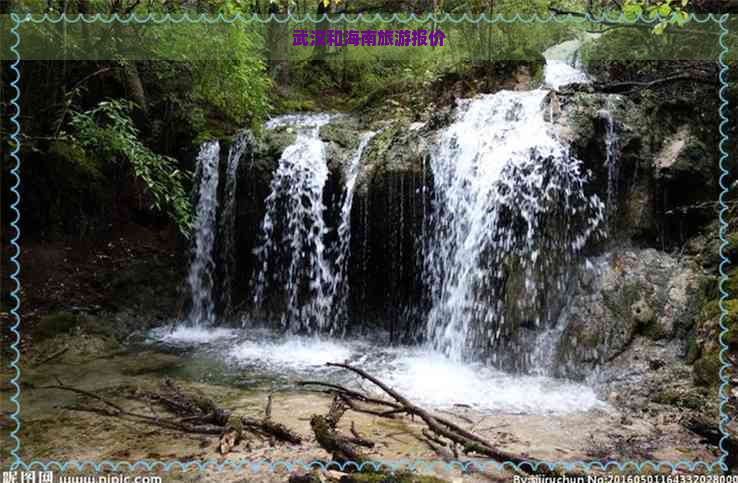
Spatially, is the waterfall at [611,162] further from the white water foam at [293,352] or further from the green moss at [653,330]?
the white water foam at [293,352]

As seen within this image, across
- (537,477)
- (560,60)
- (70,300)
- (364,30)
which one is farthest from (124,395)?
(560,60)

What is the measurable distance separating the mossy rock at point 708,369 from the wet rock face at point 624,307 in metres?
0.54

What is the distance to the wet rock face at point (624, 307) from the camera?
229 inches

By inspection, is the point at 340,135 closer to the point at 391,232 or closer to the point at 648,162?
the point at 391,232

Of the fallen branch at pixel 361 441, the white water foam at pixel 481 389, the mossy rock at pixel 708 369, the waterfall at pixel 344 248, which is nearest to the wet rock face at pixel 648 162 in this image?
the mossy rock at pixel 708 369

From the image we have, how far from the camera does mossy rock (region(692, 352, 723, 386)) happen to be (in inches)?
184

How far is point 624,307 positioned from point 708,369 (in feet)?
4.47

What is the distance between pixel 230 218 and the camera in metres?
9.23

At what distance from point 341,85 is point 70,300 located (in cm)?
950

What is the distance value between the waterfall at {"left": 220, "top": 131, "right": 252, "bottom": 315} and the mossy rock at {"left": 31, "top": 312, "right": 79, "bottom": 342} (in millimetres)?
2564

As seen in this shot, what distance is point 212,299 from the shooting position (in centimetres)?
920

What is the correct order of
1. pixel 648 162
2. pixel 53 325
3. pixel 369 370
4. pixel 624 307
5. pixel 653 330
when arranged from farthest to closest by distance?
pixel 53 325, pixel 648 162, pixel 369 370, pixel 624 307, pixel 653 330

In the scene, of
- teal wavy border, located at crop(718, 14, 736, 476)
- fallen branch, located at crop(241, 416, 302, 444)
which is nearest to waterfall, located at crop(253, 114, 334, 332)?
fallen branch, located at crop(241, 416, 302, 444)

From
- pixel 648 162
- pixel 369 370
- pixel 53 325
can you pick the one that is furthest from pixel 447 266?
pixel 53 325
